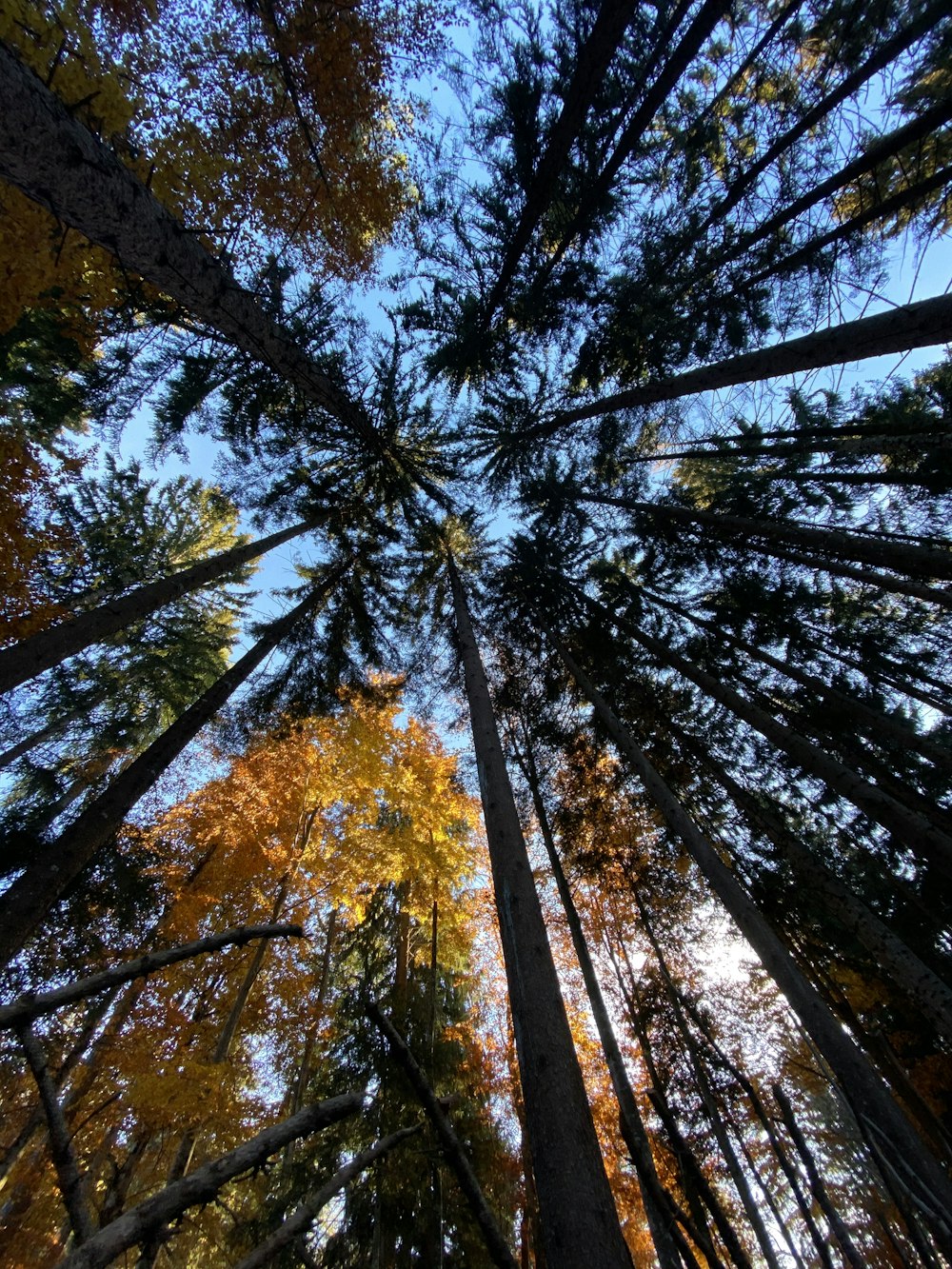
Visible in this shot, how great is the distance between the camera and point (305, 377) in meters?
5.57

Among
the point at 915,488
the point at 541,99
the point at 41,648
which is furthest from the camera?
the point at 915,488

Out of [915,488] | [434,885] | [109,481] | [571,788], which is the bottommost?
[434,885]

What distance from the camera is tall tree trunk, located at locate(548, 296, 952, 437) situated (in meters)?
3.96

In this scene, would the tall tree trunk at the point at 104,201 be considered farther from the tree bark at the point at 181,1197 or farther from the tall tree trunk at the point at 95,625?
the tree bark at the point at 181,1197

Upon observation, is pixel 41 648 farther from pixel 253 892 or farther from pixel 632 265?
pixel 632 265

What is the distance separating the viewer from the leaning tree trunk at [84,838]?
4.09 m

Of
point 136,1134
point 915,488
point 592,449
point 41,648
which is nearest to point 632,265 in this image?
point 592,449

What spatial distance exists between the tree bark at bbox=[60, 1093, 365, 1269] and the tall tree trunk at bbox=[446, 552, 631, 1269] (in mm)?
1731

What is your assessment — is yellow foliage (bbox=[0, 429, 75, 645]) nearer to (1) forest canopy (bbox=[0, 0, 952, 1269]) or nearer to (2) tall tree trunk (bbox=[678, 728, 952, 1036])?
(1) forest canopy (bbox=[0, 0, 952, 1269])

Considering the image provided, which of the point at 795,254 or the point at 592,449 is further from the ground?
the point at 795,254

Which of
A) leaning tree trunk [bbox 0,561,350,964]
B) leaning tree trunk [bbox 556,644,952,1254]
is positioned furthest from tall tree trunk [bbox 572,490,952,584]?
leaning tree trunk [bbox 0,561,350,964]

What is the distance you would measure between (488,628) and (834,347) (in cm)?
701

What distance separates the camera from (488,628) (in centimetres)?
1043

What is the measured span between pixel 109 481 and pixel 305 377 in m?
6.25
